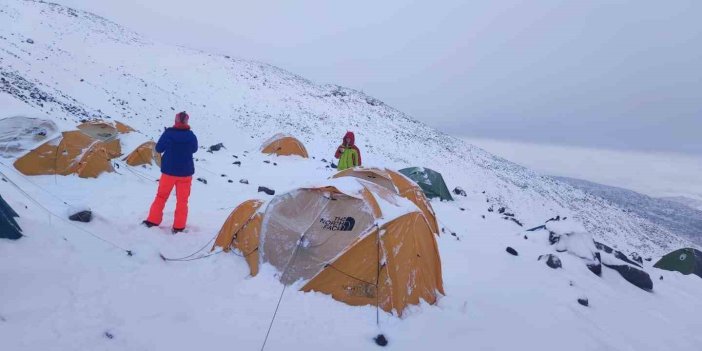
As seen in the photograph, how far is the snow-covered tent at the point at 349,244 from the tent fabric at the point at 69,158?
7.10 m

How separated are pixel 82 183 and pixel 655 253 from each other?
53.7m

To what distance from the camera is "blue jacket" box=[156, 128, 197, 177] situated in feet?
26.0

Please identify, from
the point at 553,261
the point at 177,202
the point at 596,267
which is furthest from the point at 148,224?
the point at 596,267

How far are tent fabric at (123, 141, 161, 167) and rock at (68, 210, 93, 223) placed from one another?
7.49 m

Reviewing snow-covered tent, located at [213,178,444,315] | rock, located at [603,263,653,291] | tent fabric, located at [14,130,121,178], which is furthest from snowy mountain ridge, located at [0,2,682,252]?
snow-covered tent, located at [213,178,444,315]

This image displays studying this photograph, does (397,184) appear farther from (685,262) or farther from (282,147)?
(282,147)

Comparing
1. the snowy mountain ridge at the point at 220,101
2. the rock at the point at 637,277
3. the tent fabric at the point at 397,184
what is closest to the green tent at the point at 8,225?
the tent fabric at the point at 397,184

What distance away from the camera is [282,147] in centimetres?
2303

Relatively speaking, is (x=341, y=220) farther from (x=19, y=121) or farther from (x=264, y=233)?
(x=19, y=121)

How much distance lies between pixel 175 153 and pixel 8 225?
2.90 meters

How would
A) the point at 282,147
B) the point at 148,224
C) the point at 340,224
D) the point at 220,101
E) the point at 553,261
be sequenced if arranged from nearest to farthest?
the point at 340,224 → the point at 148,224 → the point at 553,261 → the point at 282,147 → the point at 220,101

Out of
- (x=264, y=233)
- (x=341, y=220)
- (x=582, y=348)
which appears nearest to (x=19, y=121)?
(x=264, y=233)

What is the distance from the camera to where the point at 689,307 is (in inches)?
399

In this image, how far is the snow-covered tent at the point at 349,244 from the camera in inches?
247
